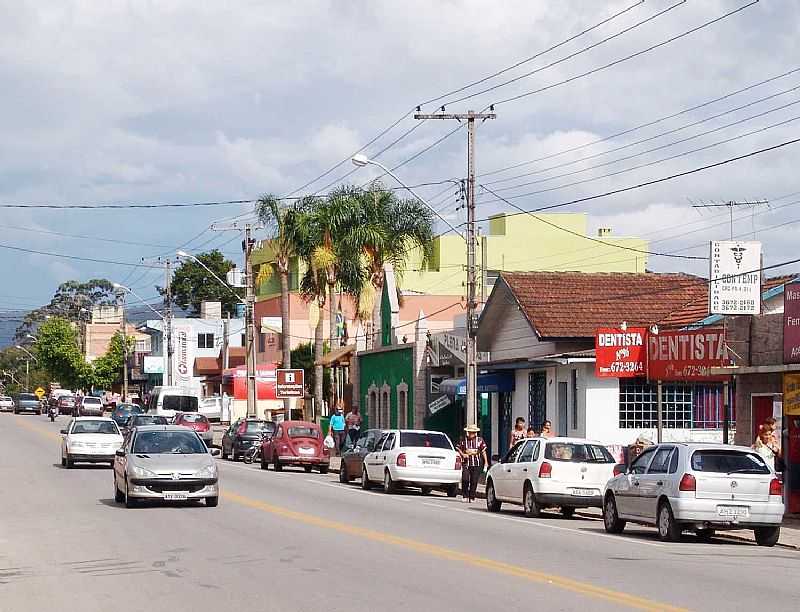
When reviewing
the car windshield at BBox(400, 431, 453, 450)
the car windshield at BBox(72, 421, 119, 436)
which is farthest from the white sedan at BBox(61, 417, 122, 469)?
the car windshield at BBox(400, 431, 453, 450)

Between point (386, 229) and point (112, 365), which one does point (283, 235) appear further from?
point (112, 365)

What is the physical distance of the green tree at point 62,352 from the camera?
5379 inches

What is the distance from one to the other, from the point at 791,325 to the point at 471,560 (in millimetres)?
10701

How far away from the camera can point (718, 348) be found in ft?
88.2

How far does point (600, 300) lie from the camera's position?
39.7 m

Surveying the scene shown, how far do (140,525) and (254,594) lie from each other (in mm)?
8643

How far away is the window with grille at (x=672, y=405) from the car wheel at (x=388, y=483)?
25.6 ft

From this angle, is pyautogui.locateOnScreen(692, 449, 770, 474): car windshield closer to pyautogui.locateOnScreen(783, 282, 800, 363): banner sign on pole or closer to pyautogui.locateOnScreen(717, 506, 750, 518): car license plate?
pyautogui.locateOnScreen(717, 506, 750, 518): car license plate

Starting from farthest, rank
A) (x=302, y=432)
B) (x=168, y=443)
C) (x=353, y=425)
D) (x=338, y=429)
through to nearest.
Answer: (x=338, y=429) < (x=353, y=425) < (x=302, y=432) < (x=168, y=443)

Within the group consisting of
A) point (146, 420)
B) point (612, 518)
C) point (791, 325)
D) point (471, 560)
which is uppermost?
point (791, 325)

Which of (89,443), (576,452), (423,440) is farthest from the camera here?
(89,443)

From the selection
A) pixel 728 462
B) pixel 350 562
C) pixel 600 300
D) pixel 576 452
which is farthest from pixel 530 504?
pixel 600 300

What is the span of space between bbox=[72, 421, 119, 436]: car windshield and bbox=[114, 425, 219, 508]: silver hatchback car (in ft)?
47.1

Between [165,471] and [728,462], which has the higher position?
[728,462]
